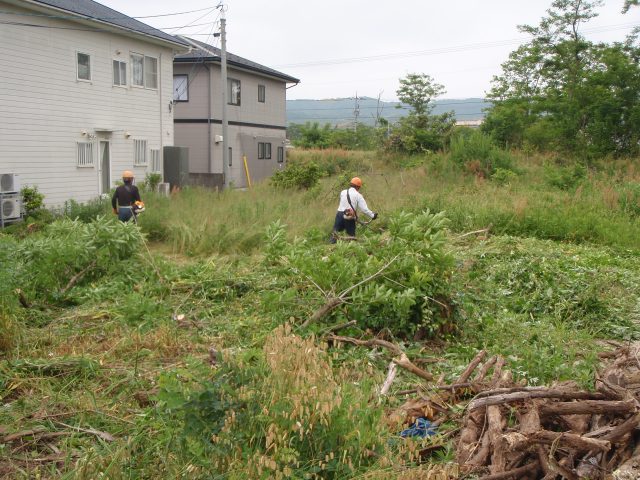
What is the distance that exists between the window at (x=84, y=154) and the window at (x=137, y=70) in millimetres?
3064

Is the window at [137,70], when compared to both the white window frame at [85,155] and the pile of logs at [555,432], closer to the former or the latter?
the white window frame at [85,155]

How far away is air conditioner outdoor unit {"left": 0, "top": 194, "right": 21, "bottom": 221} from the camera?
15352 mm

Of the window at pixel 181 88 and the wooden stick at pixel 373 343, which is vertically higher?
the window at pixel 181 88

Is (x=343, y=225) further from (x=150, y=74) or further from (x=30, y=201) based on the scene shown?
(x=150, y=74)

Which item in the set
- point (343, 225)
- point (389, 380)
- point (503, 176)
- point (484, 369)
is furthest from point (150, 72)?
point (484, 369)

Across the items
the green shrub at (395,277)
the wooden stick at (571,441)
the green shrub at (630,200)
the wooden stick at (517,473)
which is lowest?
the wooden stick at (517,473)

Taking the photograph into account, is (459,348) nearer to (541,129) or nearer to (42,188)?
(42,188)

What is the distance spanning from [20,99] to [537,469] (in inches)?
644

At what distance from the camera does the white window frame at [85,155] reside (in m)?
18.9

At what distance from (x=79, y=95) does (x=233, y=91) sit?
38.3 ft

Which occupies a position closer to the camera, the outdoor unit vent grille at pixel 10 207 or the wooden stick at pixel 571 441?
the wooden stick at pixel 571 441

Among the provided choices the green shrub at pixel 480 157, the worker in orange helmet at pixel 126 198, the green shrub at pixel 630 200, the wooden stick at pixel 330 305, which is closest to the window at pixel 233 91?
the green shrub at pixel 480 157

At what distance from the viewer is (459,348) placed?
255 inches

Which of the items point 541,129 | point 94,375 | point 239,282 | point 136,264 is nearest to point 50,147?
point 136,264
